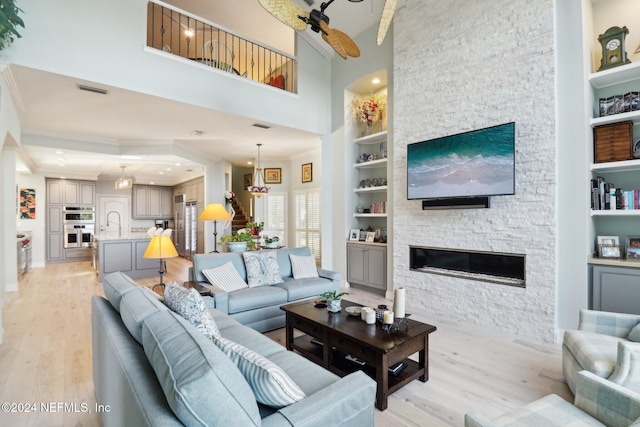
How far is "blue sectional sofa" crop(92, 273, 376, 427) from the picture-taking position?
965 millimetres

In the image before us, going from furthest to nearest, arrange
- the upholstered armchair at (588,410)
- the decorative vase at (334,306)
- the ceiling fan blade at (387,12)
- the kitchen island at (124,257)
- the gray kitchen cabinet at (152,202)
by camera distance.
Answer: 1. the gray kitchen cabinet at (152,202)
2. the kitchen island at (124,257)
3. the decorative vase at (334,306)
4. the ceiling fan blade at (387,12)
5. the upholstered armchair at (588,410)

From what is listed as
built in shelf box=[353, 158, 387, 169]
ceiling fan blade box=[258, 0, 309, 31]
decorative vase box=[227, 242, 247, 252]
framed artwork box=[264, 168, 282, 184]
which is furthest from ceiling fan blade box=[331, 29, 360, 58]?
framed artwork box=[264, 168, 282, 184]

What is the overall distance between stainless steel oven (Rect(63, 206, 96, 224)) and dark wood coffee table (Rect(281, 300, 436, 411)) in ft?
30.2

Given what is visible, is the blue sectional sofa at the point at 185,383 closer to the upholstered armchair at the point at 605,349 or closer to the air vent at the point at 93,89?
the upholstered armchair at the point at 605,349

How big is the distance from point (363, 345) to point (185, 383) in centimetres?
155

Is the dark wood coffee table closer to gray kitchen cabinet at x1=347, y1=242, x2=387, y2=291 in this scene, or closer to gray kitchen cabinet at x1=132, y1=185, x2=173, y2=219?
gray kitchen cabinet at x1=347, y1=242, x2=387, y2=291

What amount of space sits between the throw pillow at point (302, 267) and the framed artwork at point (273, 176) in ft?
15.1

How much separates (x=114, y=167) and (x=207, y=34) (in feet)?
13.2

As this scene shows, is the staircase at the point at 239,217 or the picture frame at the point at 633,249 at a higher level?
the staircase at the point at 239,217

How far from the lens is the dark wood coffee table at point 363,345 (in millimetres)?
2217

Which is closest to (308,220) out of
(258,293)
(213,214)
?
(213,214)

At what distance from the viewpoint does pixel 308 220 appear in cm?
797

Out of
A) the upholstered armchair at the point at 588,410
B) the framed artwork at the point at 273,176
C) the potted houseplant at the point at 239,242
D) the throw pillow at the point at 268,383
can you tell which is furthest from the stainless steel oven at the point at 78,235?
the upholstered armchair at the point at 588,410

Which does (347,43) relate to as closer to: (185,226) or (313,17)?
(313,17)
